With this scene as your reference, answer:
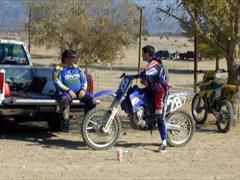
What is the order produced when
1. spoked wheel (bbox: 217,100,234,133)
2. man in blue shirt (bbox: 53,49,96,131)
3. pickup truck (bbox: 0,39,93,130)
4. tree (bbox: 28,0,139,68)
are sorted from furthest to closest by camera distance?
tree (bbox: 28,0,139,68) < spoked wheel (bbox: 217,100,234,133) < pickup truck (bbox: 0,39,93,130) < man in blue shirt (bbox: 53,49,96,131)

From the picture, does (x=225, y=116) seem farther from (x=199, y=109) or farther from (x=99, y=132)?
(x=99, y=132)

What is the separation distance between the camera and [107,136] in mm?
9766

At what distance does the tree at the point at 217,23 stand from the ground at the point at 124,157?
1.58m

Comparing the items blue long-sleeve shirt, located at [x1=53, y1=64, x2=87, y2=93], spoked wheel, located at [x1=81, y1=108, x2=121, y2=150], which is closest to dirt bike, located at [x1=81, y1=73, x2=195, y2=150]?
spoked wheel, located at [x1=81, y1=108, x2=121, y2=150]

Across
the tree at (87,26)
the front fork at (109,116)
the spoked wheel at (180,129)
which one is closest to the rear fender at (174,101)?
the spoked wheel at (180,129)

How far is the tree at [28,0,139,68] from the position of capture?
26062 mm

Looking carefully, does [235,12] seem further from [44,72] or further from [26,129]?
[26,129]

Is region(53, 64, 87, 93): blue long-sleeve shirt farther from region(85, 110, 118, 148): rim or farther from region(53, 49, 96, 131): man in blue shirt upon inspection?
region(85, 110, 118, 148): rim

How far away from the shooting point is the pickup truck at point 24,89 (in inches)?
407

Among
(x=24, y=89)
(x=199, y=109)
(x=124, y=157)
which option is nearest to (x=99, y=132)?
(x=124, y=157)

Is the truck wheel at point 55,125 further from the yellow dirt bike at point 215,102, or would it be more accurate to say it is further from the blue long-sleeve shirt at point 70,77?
the yellow dirt bike at point 215,102

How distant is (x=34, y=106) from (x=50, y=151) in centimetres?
124

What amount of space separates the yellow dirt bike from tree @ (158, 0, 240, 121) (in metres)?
0.38

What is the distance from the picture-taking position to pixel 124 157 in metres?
9.05
